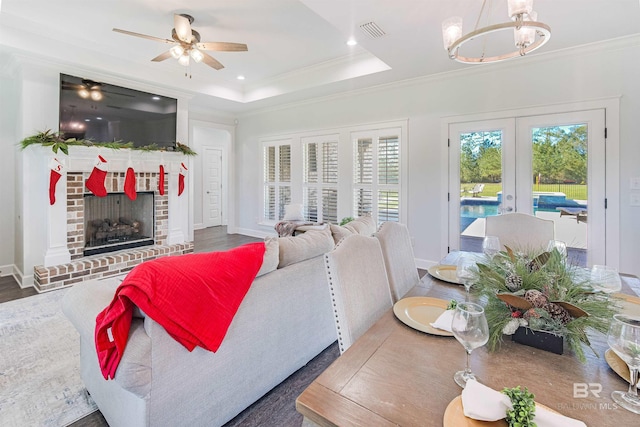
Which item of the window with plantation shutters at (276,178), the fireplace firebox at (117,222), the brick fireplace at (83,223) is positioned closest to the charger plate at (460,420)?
the brick fireplace at (83,223)

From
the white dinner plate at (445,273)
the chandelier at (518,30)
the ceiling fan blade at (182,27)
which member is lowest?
the white dinner plate at (445,273)

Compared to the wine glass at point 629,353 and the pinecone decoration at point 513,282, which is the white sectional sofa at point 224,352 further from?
the wine glass at point 629,353

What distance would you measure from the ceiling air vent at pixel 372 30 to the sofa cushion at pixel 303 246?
1981 millimetres

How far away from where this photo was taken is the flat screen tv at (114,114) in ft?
12.7

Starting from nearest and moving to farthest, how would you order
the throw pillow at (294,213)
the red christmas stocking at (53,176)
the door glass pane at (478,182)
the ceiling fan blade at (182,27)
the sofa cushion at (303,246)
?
the sofa cushion at (303,246) → the ceiling fan blade at (182,27) → the red christmas stocking at (53,176) → the door glass pane at (478,182) → the throw pillow at (294,213)

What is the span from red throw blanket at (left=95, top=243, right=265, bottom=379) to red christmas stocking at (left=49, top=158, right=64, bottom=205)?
130 inches

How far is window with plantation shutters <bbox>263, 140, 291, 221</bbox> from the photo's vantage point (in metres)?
6.01

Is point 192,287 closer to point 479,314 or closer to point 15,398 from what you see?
point 479,314

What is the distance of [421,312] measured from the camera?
1.24m

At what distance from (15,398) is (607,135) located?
5.32 metres

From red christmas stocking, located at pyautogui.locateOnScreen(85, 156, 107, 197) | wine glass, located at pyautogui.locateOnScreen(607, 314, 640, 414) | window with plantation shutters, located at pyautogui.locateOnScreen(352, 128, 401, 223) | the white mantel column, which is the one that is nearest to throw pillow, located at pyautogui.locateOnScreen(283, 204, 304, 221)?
window with plantation shutters, located at pyautogui.locateOnScreen(352, 128, 401, 223)

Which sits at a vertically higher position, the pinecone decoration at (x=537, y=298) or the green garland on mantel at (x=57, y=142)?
the green garland on mantel at (x=57, y=142)

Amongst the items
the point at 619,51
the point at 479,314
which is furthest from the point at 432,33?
the point at 479,314

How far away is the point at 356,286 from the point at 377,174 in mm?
3708
